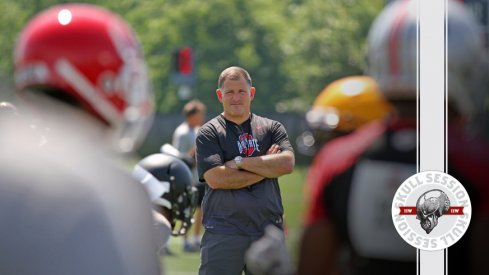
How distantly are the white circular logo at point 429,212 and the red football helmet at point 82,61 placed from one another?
49.4 inches

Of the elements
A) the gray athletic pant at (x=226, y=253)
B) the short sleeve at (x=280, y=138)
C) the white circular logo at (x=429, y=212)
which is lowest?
the gray athletic pant at (x=226, y=253)

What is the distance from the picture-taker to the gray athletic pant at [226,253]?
440 centimetres

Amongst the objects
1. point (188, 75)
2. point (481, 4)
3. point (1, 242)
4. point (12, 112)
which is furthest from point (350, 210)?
point (188, 75)

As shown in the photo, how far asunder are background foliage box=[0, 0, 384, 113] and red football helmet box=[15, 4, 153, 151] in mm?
1933

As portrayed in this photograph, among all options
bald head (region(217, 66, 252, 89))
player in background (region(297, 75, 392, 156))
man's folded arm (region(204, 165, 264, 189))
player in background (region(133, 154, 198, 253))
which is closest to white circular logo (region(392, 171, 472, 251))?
player in background (region(297, 75, 392, 156))

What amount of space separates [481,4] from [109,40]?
167 centimetres

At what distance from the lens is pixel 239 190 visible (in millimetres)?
4402

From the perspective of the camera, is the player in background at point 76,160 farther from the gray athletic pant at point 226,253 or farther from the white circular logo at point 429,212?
the gray athletic pant at point 226,253

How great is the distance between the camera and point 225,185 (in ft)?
14.3

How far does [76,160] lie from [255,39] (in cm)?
1335

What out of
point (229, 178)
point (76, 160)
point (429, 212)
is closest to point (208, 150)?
point (229, 178)

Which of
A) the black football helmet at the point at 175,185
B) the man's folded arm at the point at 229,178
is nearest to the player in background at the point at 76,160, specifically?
the black football helmet at the point at 175,185

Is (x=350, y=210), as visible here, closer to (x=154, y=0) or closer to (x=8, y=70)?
(x=8, y=70)

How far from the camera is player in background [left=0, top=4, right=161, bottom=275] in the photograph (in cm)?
161
